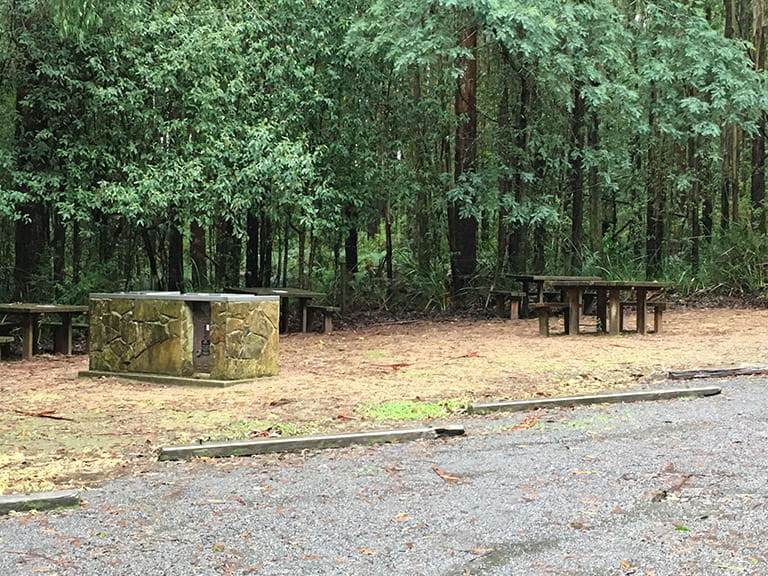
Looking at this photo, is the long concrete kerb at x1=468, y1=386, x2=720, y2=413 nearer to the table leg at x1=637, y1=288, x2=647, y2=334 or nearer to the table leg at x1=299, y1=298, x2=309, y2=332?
the table leg at x1=637, y1=288, x2=647, y2=334

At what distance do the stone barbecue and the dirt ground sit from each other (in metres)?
0.26

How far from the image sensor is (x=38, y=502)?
4.08 m

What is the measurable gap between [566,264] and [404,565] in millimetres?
14161

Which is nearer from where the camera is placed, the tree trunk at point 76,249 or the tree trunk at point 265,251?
the tree trunk at point 76,249

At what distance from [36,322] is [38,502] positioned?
8.10m

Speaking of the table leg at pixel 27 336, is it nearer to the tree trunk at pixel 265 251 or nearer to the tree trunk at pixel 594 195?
the tree trunk at pixel 265 251

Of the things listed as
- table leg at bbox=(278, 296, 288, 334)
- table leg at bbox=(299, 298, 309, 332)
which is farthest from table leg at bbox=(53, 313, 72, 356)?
table leg at bbox=(299, 298, 309, 332)

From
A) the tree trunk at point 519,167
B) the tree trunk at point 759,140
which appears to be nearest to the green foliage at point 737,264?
the tree trunk at point 759,140

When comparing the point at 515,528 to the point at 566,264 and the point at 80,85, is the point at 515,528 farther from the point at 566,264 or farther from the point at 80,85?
the point at 566,264

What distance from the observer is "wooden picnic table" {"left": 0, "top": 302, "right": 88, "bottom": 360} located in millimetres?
10266

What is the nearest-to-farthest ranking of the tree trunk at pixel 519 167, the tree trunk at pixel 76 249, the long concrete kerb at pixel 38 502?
the long concrete kerb at pixel 38 502 < the tree trunk at pixel 76 249 < the tree trunk at pixel 519 167

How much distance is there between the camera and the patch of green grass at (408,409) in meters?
6.36

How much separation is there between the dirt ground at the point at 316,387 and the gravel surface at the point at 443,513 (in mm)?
772

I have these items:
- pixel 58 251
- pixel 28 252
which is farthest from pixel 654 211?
pixel 28 252
